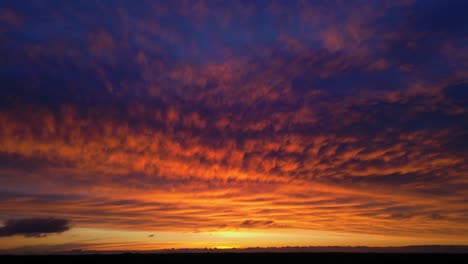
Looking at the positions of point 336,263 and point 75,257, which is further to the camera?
point 75,257

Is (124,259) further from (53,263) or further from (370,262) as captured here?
(370,262)

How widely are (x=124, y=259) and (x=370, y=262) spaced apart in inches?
1468

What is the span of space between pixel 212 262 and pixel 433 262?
109 ft

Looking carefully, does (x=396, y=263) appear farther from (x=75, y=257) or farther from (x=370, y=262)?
(x=75, y=257)

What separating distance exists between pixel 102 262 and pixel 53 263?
24.7 feet

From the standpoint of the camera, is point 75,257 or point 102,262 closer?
point 102,262

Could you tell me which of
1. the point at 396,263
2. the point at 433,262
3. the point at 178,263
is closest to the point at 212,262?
the point at 178,263

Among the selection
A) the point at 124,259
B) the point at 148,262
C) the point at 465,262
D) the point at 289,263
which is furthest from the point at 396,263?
the point at 124,259

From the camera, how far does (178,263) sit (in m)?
61.4

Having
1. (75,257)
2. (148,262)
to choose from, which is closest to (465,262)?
(148,262)

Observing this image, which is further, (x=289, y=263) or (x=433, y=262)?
(x=433, y=262)

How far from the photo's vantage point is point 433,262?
64.8 m

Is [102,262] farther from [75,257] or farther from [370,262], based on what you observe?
[370,262]

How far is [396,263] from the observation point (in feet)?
210
